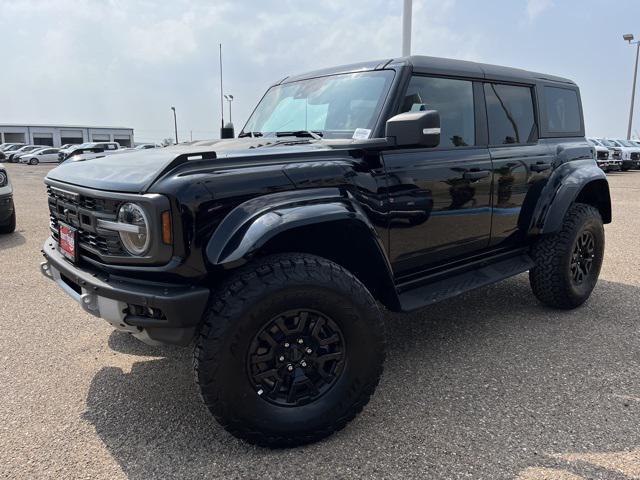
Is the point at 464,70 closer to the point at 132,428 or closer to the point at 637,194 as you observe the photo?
the point at 132,428

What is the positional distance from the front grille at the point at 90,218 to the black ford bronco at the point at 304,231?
0.01 metres

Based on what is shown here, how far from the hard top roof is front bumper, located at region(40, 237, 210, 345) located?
Answer: 192 cm

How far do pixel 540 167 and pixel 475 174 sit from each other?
88cm

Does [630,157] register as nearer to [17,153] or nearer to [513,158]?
[513,158]

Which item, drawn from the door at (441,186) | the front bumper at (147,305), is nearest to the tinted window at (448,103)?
the door at (441,186)

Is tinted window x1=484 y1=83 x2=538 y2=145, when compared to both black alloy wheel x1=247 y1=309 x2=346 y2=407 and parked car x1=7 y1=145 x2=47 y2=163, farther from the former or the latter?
parked car x1=7 y1=145 x2=47 y2=163

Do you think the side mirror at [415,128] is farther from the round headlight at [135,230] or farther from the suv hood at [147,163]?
the round headlight at [135,230]

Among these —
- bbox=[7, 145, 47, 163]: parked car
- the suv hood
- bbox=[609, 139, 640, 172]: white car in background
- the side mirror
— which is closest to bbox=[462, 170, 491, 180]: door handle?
the side mirror

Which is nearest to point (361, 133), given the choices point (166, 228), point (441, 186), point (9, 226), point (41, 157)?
point (441, 186)

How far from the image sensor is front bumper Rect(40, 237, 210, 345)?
2.15 meters

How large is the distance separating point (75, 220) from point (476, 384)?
244cm

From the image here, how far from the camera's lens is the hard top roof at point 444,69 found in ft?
10.5

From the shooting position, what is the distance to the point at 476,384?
3.04 meters

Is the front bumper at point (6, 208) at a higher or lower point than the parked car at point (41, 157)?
higher
